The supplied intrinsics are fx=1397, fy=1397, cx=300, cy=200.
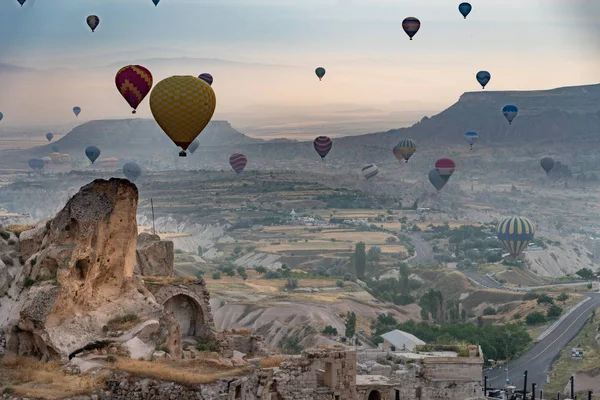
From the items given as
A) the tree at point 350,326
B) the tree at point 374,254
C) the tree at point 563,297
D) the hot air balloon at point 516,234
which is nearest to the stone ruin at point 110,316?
the tree at point 350,326

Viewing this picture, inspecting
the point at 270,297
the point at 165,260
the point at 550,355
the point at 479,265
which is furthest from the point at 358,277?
the point at 165,260

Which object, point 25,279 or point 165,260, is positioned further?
point 165,260

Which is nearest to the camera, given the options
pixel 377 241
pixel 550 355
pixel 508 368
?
pixel 508 368

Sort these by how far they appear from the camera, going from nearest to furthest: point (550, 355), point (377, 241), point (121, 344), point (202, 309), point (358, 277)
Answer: point (121, 344) → point (202, 309) → point (550, 355) → point (358, 277) → point (377, 241)

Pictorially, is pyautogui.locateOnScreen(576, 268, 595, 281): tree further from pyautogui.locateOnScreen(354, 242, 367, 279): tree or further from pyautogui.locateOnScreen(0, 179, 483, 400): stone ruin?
pyautogui.locateOnScreen(0, 179, 483, 400): stone ruin

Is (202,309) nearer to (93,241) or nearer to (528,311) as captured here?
(93,241)

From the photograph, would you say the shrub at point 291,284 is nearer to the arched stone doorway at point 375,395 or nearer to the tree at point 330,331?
the tree at point 330,331

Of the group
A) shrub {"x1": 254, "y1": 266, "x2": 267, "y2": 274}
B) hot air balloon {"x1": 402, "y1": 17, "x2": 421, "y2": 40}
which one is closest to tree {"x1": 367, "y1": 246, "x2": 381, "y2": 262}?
shrub {"x1": 254, "y1": 266, "x2": 267, "y2": 274}

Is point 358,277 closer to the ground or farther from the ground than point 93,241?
farther from the ground
